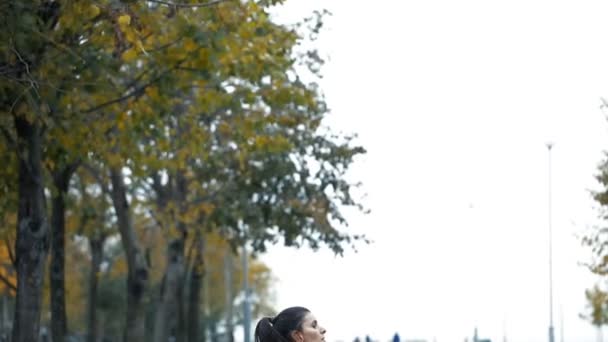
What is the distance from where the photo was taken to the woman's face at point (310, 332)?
28.0ft

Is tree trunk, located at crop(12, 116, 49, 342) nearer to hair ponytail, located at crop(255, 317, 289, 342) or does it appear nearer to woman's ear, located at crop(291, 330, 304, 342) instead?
hair ponytail, located at crop(255, 317, 289, 342)

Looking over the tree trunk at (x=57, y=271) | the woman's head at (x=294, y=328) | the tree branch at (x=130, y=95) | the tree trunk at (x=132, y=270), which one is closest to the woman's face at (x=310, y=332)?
the woman's head at (x=294, y=328)

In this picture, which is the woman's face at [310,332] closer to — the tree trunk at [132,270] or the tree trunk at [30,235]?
the tree trunk at [30,235]

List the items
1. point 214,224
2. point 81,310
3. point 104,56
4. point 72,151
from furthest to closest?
point 81,310 < point 214,224 < point 72,151 < point 104,56

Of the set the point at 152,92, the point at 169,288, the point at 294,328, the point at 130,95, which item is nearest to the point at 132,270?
the point at 169,288

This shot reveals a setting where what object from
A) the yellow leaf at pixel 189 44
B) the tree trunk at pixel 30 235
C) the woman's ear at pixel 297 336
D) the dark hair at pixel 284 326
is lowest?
the woman's ear at pixel 297 336

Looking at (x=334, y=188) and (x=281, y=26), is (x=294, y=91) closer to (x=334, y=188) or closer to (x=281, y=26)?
(x=281, y=26)

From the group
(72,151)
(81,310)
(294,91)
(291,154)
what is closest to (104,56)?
(72,151)

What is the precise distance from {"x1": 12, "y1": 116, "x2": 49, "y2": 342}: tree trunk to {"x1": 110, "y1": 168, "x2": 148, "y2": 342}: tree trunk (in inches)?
390

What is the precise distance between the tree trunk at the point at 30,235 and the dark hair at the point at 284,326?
15.1m

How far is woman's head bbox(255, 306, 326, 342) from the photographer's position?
8555 mm

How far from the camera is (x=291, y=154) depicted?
38000mm

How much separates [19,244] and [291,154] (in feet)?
49.3

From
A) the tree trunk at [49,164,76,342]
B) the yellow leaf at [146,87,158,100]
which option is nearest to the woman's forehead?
the yellow leaf at [146,87,158,100]
